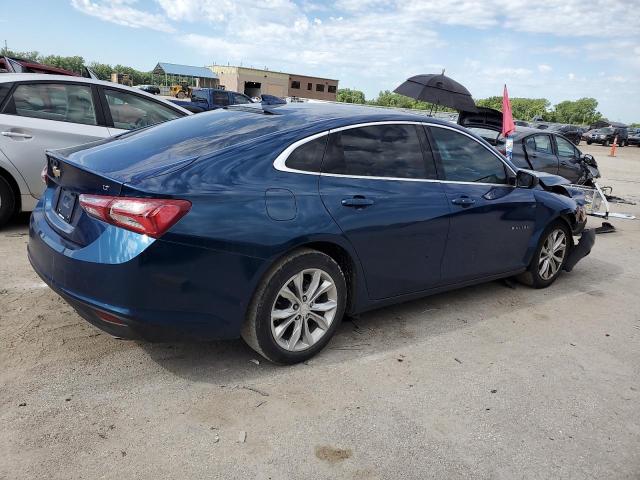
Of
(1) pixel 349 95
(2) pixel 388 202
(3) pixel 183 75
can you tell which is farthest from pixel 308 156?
(1) pixel 349 95

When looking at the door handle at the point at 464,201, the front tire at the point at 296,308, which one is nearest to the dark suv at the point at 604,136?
the door handle at the point at 464,201

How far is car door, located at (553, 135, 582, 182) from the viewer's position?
10.6 m

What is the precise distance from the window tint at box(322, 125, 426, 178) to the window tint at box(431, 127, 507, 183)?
0.27 m

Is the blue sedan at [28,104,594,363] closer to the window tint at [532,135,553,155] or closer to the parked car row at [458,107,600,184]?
the parked car row at [458,107,600,184]

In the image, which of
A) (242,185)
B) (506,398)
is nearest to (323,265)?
(242,185)

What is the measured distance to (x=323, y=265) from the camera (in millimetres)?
3330

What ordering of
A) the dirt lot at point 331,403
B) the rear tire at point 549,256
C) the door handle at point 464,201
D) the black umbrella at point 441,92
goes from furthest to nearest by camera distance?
the black umbrella at point 441,92, the rear tire at point 549,256, the door handle at point 464,201, the dirt lot at point 331,403

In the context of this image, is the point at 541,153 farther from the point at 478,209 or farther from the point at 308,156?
the point at 308,156

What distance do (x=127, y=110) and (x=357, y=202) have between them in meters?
3.85

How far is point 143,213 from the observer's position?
269 cm

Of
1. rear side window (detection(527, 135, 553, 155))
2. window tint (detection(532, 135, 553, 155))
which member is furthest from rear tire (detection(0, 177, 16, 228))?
window tint (detection(532, 135, 553, 155))

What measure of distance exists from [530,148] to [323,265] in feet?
26.8

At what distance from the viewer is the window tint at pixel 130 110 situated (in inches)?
239

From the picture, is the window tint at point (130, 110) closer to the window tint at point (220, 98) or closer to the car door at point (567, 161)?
the car door at point (567, 161)
